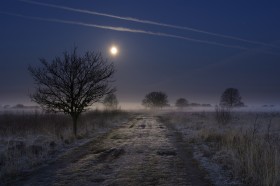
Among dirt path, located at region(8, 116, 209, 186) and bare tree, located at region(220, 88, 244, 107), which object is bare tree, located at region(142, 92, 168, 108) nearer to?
bare tree, located at region(220, 88, 244, 107)

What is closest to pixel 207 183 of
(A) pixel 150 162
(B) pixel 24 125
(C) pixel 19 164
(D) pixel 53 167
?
(A) pixel 150 162

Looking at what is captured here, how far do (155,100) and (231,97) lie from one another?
1226 inches

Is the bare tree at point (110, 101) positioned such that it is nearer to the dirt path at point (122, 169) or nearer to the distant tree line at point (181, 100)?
the distant tree line at point (181, 100)

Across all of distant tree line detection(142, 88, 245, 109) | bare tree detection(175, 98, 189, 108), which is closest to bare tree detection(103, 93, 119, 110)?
distant tree line detection(142, 88, 245, 109)

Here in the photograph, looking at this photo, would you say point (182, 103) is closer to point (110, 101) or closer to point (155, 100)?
point (155, 100)

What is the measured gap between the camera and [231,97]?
11481cm

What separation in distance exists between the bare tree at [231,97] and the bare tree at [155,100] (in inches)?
1039

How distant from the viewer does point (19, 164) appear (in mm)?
11805

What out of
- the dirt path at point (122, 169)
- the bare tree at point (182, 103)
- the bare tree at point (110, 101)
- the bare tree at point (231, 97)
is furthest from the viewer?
the bare tree at point (182, 103)

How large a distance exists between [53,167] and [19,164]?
1.30 metres

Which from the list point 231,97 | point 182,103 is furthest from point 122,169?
point 182,103

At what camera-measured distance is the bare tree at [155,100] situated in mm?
131875

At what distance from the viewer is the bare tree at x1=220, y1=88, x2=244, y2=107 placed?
115 metres

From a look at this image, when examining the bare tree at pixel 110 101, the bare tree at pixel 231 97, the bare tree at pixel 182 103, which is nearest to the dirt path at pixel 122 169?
the bare tree at pixel 110 101
